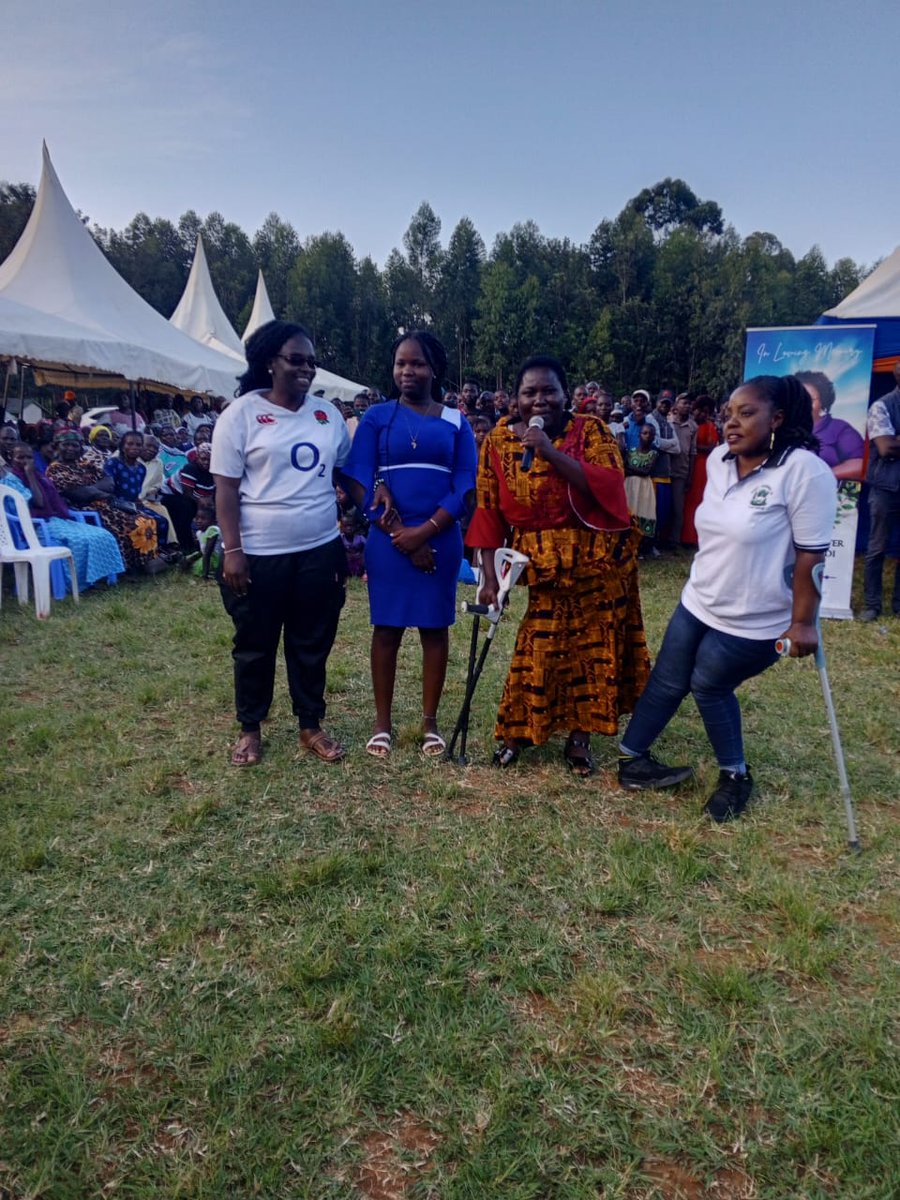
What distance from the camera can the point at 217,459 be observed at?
329 cm

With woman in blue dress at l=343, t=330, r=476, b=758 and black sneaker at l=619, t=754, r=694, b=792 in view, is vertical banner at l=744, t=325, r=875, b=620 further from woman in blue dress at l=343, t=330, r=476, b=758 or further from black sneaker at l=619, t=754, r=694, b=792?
woman in blue dress at l=343, t=330, r=476, b=758

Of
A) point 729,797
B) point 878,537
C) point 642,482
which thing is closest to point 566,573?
point 729,797

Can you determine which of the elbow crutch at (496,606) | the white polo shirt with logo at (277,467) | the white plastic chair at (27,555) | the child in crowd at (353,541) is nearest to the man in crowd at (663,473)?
the child in crowd at (353,541)

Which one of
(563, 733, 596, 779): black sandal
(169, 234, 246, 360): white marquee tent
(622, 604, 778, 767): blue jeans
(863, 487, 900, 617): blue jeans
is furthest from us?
(169, 234, 246, 360): white marquee tent

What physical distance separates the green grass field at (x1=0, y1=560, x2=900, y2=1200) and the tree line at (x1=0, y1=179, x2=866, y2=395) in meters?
30.4

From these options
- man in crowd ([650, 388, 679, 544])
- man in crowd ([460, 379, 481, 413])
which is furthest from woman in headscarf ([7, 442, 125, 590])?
man in crowd ([650, 388, 679, 544])

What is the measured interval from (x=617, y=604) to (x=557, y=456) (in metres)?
0.82

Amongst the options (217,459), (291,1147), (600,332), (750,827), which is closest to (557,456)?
(217,459)

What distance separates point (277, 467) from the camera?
3.35m

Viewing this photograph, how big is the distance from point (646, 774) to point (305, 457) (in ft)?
7.00

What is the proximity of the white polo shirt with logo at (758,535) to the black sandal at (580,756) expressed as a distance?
2.97 feet

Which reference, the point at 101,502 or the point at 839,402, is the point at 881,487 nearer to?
the point at 839,402

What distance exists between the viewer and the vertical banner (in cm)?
660

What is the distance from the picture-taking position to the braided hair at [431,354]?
3443 mm
